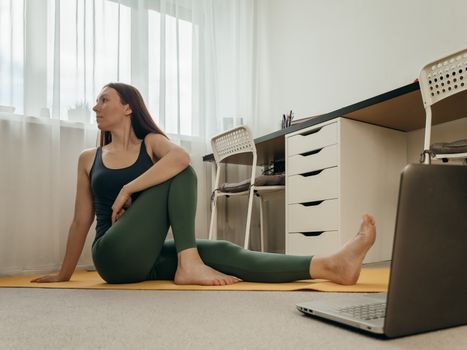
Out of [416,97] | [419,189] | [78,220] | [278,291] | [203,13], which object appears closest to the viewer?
[419,189]

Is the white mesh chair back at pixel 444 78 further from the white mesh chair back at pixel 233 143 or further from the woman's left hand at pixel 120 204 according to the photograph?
the woman's left hand at pixel 120 204

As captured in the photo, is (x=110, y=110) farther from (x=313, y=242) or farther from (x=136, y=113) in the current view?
(x=313, y=242)

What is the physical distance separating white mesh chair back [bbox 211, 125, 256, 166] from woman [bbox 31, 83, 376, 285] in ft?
3.02

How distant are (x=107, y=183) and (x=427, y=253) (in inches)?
46.7

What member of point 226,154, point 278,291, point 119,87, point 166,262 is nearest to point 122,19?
point 226,154

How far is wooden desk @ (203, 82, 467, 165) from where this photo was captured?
73.6 inches

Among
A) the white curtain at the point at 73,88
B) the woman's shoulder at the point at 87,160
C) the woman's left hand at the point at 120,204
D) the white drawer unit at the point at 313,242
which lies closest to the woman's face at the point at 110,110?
the woman's shoulder at the point at 87,160

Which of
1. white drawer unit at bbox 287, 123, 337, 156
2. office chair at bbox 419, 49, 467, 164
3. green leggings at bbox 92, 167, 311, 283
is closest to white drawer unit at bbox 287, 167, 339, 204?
white drawer unit at bbox 287, 123, 337, 156

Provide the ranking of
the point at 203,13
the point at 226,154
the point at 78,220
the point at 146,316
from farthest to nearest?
the point at 203,13 → the point at 226,154 → the point at 78,220 → the point at 146,316

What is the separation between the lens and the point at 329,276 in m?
1.29

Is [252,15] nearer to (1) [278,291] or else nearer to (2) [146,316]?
(1) [278,291]

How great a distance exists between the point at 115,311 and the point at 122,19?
7.31ft

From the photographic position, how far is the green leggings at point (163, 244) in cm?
140

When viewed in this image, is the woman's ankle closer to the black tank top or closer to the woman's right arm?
the black tank top
